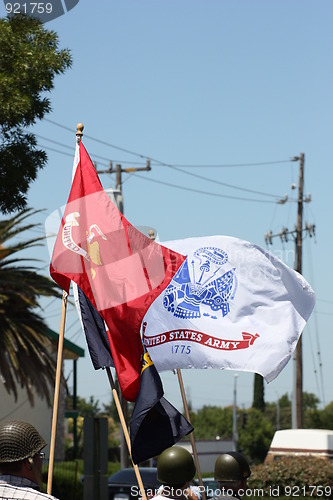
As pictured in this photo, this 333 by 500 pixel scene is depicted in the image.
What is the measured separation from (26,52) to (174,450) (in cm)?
706

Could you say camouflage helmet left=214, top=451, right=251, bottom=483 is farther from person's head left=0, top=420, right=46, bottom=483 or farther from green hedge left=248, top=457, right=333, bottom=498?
green hedge left=248, top=457, right=333, bottom=498

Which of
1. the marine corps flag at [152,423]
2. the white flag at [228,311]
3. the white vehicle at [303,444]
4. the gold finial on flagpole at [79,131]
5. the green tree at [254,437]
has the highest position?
the green tree at [254,437]

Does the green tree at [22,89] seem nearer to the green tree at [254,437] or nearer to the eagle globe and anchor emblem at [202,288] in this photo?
the eagle globe and anchor emblem at [202,288]

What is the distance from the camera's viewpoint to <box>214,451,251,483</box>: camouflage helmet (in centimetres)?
666

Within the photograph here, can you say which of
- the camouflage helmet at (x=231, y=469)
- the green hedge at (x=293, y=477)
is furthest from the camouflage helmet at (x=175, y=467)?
the green hedge at (x=293, y=477)

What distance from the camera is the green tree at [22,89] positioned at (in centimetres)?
1220

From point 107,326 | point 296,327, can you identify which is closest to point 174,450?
point 107,326

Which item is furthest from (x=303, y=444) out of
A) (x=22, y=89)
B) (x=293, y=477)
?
(x=22, y=89)

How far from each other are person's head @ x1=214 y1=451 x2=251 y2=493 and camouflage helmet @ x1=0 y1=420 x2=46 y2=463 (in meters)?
2.55

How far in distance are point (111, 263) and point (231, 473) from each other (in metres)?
2.88

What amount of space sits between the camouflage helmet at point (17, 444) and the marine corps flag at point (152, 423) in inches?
128

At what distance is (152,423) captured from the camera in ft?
26.1

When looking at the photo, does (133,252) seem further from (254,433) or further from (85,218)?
(254,433)

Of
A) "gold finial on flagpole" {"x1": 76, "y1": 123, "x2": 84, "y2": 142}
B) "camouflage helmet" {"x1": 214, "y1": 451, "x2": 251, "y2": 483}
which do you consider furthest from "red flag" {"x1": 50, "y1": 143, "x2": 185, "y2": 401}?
"camouflage helmet" {"x1": 214, "y1": 451, "x2": 251, "y2": 483}
